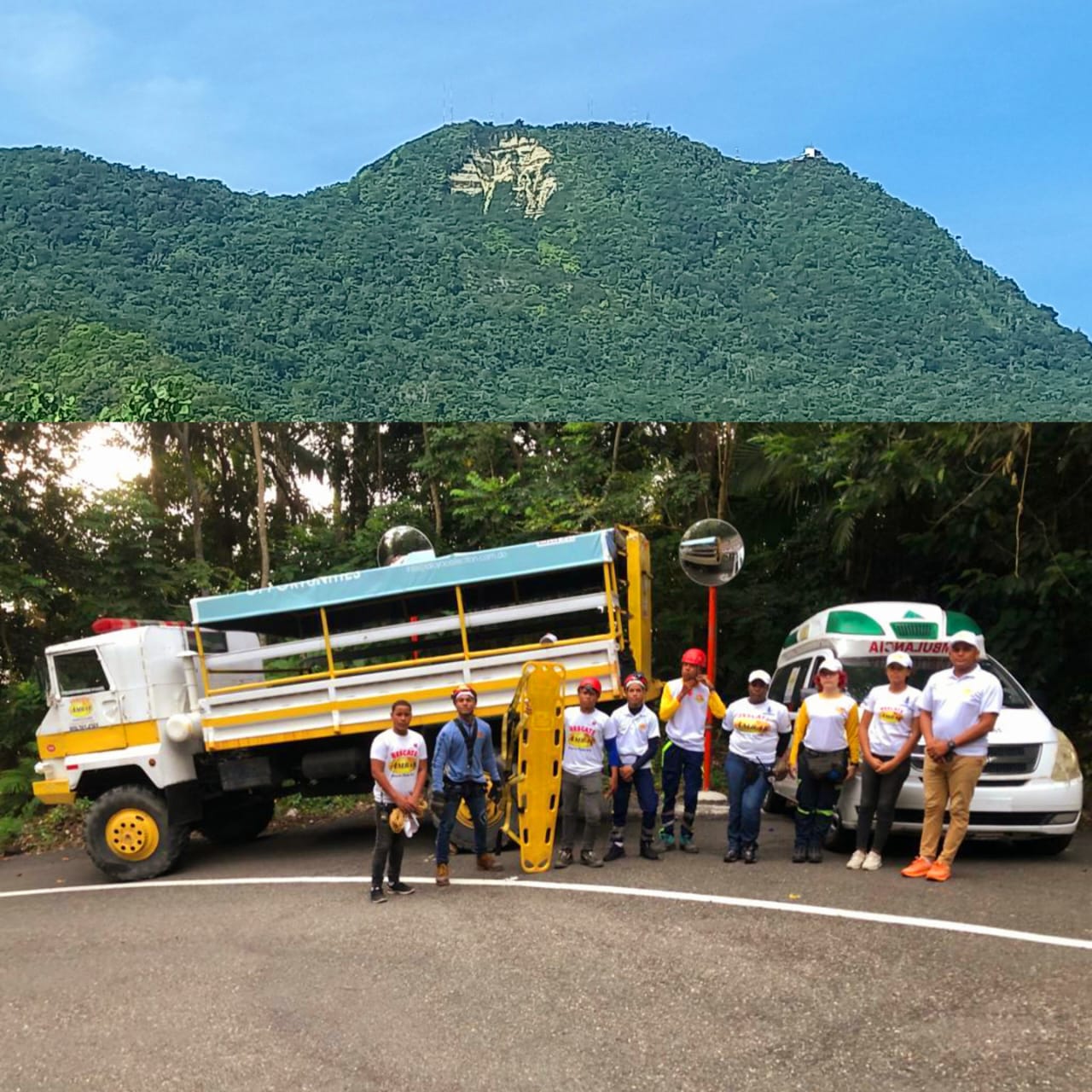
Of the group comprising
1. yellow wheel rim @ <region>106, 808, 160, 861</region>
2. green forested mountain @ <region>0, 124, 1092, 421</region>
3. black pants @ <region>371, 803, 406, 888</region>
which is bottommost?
yellow wheel rim @ <region>106, 808, 160, 861</region>

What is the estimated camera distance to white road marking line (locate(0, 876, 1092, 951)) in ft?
20.4


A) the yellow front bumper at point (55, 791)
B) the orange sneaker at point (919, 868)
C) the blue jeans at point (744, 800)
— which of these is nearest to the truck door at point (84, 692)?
the yellow front bumper at point (55, 791)

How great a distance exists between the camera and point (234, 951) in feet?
22.4

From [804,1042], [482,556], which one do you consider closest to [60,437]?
[482,556]

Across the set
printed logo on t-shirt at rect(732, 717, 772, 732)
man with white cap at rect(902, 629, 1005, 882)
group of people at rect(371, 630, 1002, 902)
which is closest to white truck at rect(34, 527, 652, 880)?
group of people at rect(371, 630, 1002, 902)

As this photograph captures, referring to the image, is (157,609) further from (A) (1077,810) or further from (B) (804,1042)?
(B) (804,1042)

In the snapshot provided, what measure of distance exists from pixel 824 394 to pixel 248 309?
11.3m

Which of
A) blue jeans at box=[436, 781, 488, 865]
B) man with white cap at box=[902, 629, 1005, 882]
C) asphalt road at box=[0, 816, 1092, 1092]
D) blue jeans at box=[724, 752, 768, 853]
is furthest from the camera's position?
blue jeans at box=[724, 752, 768, 853]

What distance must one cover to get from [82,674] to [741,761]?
19.9 ft

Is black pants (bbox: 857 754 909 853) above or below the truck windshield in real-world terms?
below

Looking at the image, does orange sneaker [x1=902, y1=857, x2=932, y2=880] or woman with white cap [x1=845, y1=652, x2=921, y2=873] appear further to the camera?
woman with white cap [x1=845, y1=652, x2=921, y2=873]

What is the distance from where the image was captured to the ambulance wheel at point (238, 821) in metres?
11.7

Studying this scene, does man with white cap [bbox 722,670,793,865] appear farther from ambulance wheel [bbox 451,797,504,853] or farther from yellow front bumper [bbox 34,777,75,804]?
yellow front bumper [bbox 34,777,75,804]

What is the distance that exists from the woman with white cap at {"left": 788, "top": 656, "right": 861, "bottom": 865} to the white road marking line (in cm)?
139
